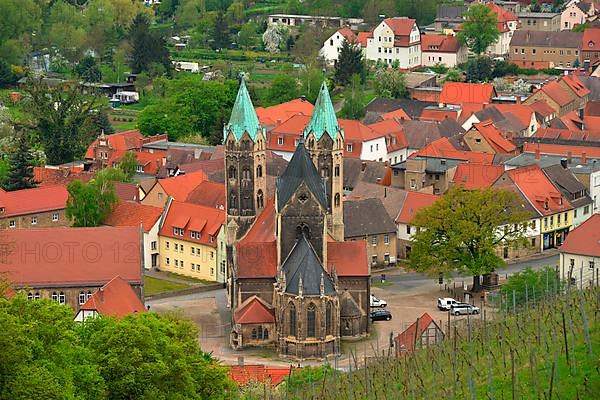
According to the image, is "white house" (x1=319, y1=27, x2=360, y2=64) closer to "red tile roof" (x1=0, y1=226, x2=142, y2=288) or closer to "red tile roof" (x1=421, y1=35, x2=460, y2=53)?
"red tile roof" (x1=421, y1=35, x2=460, y2=53)

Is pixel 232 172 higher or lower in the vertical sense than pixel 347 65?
higher

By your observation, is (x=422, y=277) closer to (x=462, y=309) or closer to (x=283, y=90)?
(x=462, y=309)

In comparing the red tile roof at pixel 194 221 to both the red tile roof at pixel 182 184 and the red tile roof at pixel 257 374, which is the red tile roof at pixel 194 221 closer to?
the red tile roof at pixel 182 184

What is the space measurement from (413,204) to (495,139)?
18717 mm

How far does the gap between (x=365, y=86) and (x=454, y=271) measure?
62404mm

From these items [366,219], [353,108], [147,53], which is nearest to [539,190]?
[366,219]

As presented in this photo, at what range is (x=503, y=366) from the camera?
45250 millimetres

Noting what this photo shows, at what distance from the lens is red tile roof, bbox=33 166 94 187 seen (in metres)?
95.4

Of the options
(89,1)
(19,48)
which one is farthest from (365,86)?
(89,1)

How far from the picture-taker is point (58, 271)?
6681cm

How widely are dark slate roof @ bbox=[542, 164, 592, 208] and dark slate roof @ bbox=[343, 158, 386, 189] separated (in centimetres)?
1141

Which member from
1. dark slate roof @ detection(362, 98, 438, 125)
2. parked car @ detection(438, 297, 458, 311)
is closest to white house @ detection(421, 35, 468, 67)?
dark slate roof @ detection(362, 98, 438, 125)

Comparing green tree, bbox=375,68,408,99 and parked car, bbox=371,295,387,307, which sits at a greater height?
green tree, bbox=375,68,408,99

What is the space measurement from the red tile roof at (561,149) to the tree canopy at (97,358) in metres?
44.5
